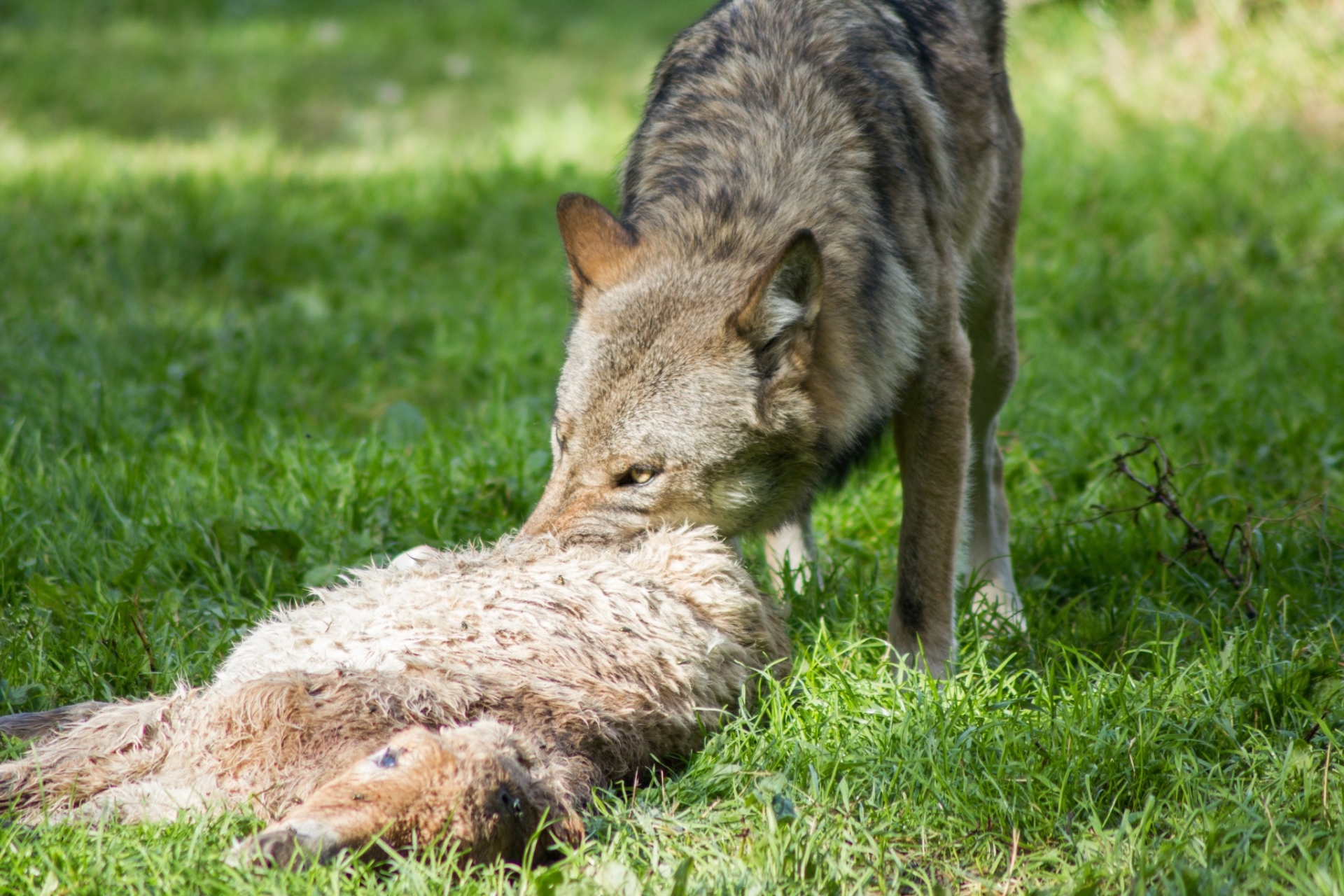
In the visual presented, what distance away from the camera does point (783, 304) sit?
9.95ft

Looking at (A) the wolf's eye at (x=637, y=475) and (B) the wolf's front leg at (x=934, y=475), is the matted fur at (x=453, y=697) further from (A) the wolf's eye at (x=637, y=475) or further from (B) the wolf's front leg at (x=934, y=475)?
(B) the wolf's front leg at (x=934, y=475)

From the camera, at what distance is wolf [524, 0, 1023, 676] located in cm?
304

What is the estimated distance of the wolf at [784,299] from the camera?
3041 millimetres

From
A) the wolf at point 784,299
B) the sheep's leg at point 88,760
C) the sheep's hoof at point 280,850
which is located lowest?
the sheep's leg at point 88,760

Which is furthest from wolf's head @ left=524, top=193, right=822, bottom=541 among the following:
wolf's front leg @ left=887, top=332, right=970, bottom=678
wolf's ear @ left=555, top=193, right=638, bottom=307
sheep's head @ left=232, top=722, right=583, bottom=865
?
sheep's head @ left=232, top=722, right=583, bottom=865

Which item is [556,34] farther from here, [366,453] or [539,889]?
[539,889]

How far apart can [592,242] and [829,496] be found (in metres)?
1.21

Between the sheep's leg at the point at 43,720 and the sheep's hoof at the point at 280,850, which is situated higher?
the sheep's hoof at the point at 280,850

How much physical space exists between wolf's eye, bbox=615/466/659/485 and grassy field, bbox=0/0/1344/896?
1.99 feet

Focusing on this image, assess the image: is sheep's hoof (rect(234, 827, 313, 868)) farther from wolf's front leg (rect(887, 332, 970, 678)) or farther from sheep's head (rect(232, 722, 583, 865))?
wolf's front leg (rect(887, 332, 970, 678))

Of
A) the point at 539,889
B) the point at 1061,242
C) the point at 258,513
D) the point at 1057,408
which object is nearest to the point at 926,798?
the point at 539,889

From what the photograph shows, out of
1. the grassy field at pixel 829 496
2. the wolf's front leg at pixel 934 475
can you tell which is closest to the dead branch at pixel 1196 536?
the grassy field at pixel 829 496

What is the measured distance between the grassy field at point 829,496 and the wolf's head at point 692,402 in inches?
18.9

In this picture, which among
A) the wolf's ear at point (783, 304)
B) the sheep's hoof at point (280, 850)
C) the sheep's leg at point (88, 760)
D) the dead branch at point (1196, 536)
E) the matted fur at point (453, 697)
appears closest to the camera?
the sheep's hoof at point (280, 850)
